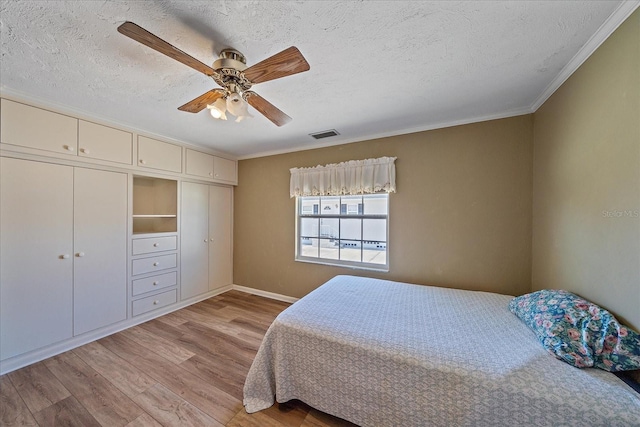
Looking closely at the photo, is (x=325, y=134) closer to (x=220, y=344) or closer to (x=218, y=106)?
(x=218, y=106)

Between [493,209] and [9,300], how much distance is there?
4.43 meters

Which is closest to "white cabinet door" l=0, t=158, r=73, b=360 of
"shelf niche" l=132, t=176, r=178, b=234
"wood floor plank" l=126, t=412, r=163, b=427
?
"shelf niche" l=132, t=176, r=178, b=234

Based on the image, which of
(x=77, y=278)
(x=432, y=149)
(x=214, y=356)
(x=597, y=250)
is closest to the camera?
(x=597, y=250)

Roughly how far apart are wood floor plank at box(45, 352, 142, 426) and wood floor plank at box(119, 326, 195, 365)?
15.5 inches

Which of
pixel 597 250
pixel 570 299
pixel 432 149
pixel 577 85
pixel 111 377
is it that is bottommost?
pixel 111 377

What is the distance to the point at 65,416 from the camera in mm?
1458

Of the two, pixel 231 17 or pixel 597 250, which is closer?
pixel 231 17

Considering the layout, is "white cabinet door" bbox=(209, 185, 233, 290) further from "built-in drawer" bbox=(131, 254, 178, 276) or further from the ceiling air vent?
the ceiling air vent

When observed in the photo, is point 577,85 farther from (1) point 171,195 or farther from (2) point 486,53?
(1) point 171,195

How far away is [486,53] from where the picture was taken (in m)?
1.36

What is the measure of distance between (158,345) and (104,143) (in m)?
2.15

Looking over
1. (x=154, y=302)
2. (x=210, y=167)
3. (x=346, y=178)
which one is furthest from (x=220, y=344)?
(x=210, y=167)

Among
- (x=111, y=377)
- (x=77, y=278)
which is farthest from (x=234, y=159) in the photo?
(x=111, y=377)

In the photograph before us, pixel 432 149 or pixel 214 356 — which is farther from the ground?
pixel 432 149
